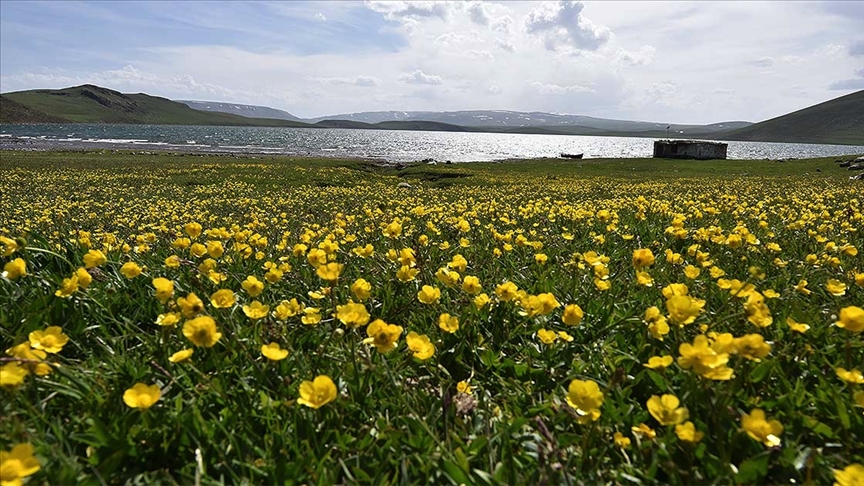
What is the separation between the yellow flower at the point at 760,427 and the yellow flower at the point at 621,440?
1.27ft

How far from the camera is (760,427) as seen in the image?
1561 millimetres

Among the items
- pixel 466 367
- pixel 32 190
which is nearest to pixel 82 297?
pixel 466 367

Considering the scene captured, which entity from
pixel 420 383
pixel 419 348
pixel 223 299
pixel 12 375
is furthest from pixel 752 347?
pixel 12 375

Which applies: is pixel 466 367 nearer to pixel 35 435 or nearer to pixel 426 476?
pixel 426 476

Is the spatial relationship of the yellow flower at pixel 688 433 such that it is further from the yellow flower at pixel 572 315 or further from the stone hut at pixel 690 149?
the stone hut at pixel 690 149

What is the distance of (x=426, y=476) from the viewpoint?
1618mm

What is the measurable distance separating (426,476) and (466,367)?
83 centimetres

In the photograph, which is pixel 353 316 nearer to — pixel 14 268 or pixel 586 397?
pixel 586 397

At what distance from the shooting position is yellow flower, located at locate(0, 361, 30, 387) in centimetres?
148

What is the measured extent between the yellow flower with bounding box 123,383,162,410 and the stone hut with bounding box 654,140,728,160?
7201 cm

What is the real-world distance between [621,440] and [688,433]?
24 centimetres

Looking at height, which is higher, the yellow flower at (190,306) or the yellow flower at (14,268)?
the yellow flower at (14,268)

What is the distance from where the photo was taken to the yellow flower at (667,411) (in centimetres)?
161

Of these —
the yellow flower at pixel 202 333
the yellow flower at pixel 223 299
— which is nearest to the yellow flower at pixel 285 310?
the yellow flower at pixel 223 299
